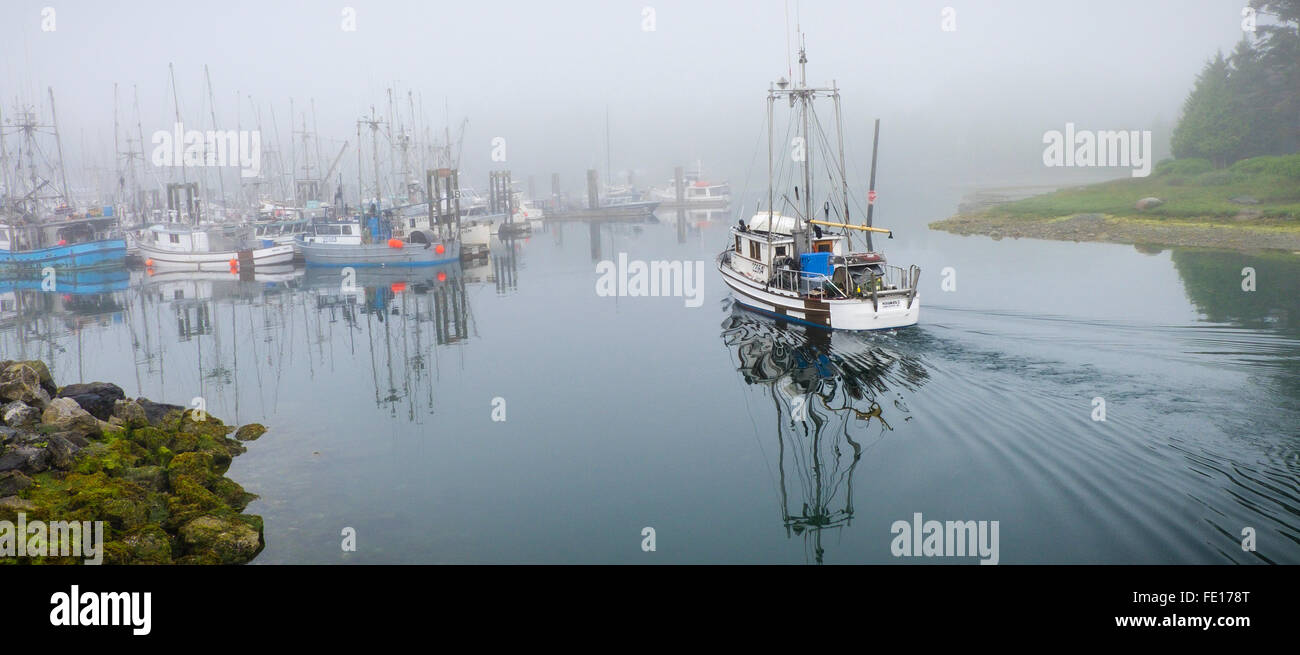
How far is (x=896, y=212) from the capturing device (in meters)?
116

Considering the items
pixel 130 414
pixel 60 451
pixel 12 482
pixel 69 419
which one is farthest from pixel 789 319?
pixel 12 482

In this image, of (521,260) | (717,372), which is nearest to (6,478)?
(717,372)

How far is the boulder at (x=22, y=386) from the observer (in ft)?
71.1

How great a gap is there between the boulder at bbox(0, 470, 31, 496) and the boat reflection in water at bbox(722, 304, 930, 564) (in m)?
15.1

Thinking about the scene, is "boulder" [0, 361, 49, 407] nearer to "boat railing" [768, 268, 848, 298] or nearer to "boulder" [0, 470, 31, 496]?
"boulder" [0, 470, 31, 496]

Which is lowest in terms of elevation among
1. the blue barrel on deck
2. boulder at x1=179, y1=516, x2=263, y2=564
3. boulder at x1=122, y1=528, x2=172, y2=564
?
boulder at x1=179, y1=516, x2=263, y2=564

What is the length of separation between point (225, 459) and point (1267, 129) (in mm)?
90023

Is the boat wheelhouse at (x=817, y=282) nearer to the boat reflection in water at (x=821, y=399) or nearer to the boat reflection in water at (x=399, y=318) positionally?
the boat reflection in water at (x=821, y=399)

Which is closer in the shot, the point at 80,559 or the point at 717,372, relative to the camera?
the point at 80,559

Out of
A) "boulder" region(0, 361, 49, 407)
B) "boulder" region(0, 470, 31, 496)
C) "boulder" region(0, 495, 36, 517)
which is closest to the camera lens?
"boulder" region(0, 495, 36, 517)

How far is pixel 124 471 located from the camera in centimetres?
1898

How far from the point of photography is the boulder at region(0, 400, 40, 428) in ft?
67.3

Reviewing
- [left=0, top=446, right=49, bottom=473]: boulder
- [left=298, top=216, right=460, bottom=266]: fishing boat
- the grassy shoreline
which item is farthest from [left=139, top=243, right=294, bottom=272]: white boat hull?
the grassy shoreline
